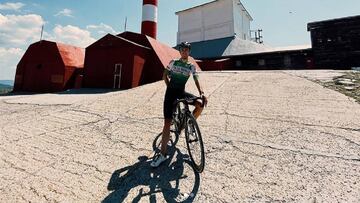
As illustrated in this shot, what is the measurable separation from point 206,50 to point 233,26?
23.7ft

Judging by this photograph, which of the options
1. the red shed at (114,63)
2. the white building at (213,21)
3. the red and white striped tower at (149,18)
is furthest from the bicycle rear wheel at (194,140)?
the white building at (213,21)

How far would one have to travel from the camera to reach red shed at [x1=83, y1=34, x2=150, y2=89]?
16375 millimetres

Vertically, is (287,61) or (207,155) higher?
(287,61)

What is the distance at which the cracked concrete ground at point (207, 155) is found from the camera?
339 centimetres

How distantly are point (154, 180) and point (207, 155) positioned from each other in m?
1.21

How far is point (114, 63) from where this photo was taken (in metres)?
16.8

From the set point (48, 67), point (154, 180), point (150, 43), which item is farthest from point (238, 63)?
point (154, 180)

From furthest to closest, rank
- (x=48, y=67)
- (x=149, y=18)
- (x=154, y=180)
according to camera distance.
Result: (x=149, y=18) → (x=48, y=67) → (x=154, y=180)

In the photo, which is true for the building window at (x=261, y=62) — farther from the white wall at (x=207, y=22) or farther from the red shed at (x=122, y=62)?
the red shed at (x=122, y=62)

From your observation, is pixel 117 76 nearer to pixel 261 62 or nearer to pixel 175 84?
pixel 175 84

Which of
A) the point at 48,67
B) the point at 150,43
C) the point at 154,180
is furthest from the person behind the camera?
the point at 48,67

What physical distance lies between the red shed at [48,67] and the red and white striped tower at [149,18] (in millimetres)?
8501

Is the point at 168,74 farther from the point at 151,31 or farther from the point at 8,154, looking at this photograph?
the point at 151,31

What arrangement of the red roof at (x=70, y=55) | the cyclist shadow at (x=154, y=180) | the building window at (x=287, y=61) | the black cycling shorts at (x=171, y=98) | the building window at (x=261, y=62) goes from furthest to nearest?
the building window at (x=261, y=62) → the building window at (x=287, y=61) → the red roof at (x=70, y=55) → the black cycling shorts at (x=171, y=98) → the cyclist shadow at (x=154, y=180)
